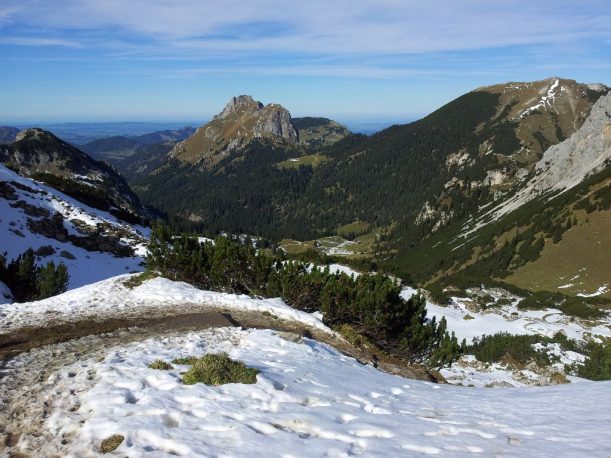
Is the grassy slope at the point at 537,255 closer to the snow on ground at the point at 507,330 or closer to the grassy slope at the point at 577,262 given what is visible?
the grassy slope at the point at 577,262

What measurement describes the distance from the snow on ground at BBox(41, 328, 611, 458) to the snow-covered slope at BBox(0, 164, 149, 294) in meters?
33.8

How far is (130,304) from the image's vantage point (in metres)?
21.4

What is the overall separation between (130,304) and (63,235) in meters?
34.0

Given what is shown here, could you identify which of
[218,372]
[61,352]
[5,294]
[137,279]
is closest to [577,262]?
[137,279]

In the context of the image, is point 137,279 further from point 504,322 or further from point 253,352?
point 504,322

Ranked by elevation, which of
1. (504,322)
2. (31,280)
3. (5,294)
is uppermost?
(31,280)

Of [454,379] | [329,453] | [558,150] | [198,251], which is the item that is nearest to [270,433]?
[329,453]

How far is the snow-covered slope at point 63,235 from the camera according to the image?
44.8 m

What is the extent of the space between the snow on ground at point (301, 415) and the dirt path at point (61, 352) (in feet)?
1.24

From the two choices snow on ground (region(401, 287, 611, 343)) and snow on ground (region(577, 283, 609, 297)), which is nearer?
snow on ground (region(401, 287, 611, 343))

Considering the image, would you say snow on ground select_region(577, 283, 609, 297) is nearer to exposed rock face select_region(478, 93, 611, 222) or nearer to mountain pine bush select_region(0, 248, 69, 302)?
exposed rock face select_region(478, 93, 611, 222)

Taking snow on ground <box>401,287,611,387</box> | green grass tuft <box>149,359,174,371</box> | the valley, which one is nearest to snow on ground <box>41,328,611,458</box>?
the valley

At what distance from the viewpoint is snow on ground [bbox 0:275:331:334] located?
63.7ft

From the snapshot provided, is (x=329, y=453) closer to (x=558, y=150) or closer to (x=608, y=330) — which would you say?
(x=608, y=330)
